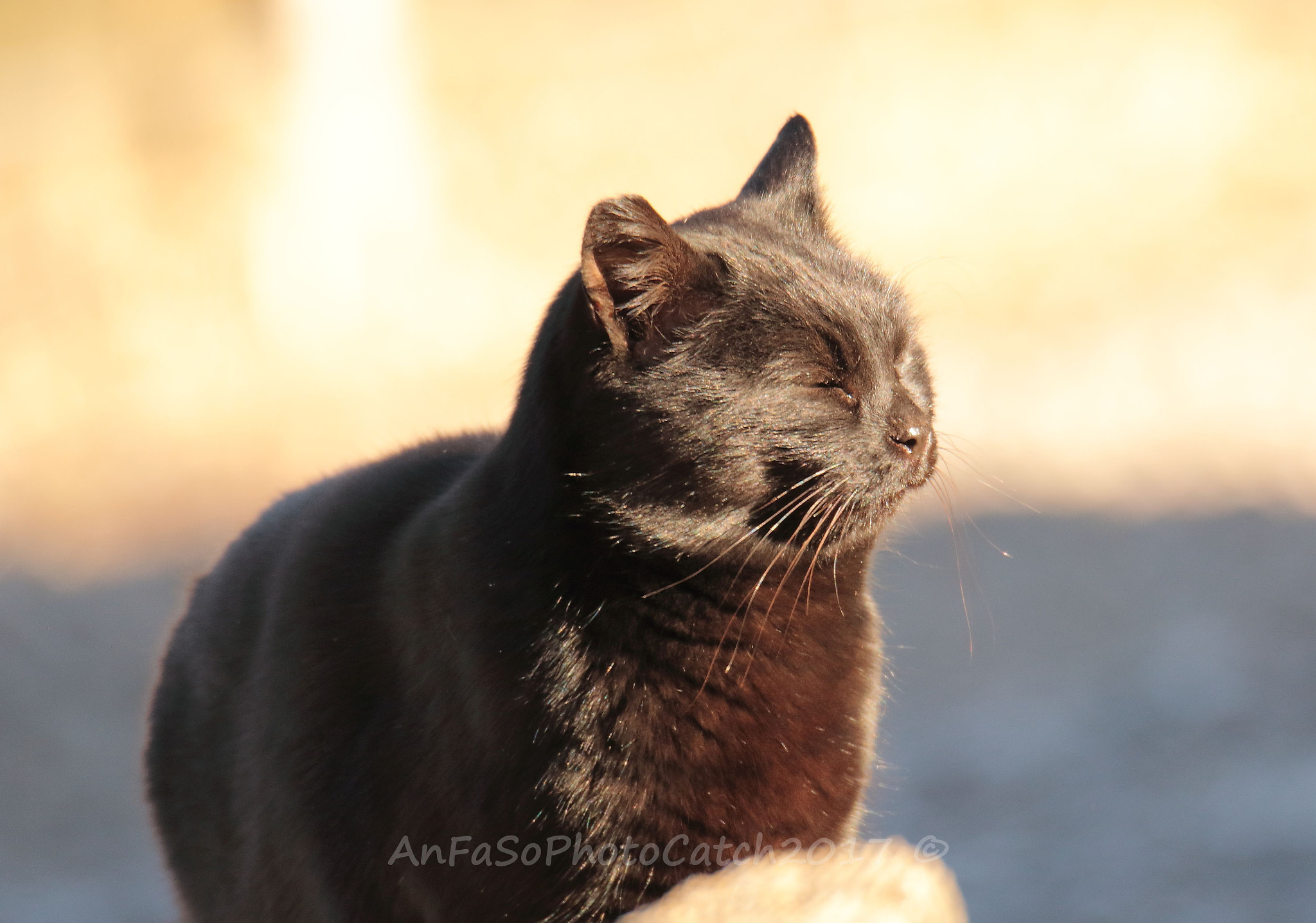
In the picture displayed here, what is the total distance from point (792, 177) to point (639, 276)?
0.55 meters

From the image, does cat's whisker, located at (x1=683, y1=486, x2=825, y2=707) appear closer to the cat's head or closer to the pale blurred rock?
the cat's head

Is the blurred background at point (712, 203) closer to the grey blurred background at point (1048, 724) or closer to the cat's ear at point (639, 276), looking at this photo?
the grey blurred background at point (1048, 724)

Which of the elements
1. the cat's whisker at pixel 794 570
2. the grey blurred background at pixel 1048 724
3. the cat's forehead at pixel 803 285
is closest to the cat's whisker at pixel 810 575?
the cat's whisker at pixel 794 570

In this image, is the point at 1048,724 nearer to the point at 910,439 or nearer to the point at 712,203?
the point at 712,203

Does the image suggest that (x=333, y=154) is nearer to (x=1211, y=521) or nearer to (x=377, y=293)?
(x=377, y=293)

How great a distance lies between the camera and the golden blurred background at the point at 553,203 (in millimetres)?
6125

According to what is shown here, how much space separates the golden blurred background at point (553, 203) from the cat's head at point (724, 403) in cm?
430

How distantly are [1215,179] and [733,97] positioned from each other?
110 inches

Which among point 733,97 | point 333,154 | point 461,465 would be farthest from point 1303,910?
point 333,154

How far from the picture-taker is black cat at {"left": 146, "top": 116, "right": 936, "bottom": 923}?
1.59 meters

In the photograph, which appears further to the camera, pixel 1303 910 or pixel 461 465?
pixel 1303 910

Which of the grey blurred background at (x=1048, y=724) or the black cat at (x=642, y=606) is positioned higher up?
the black cat at (x=642, y=606)

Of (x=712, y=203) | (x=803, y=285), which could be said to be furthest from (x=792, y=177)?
(x=712, y=203)

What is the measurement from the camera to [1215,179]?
704cm
